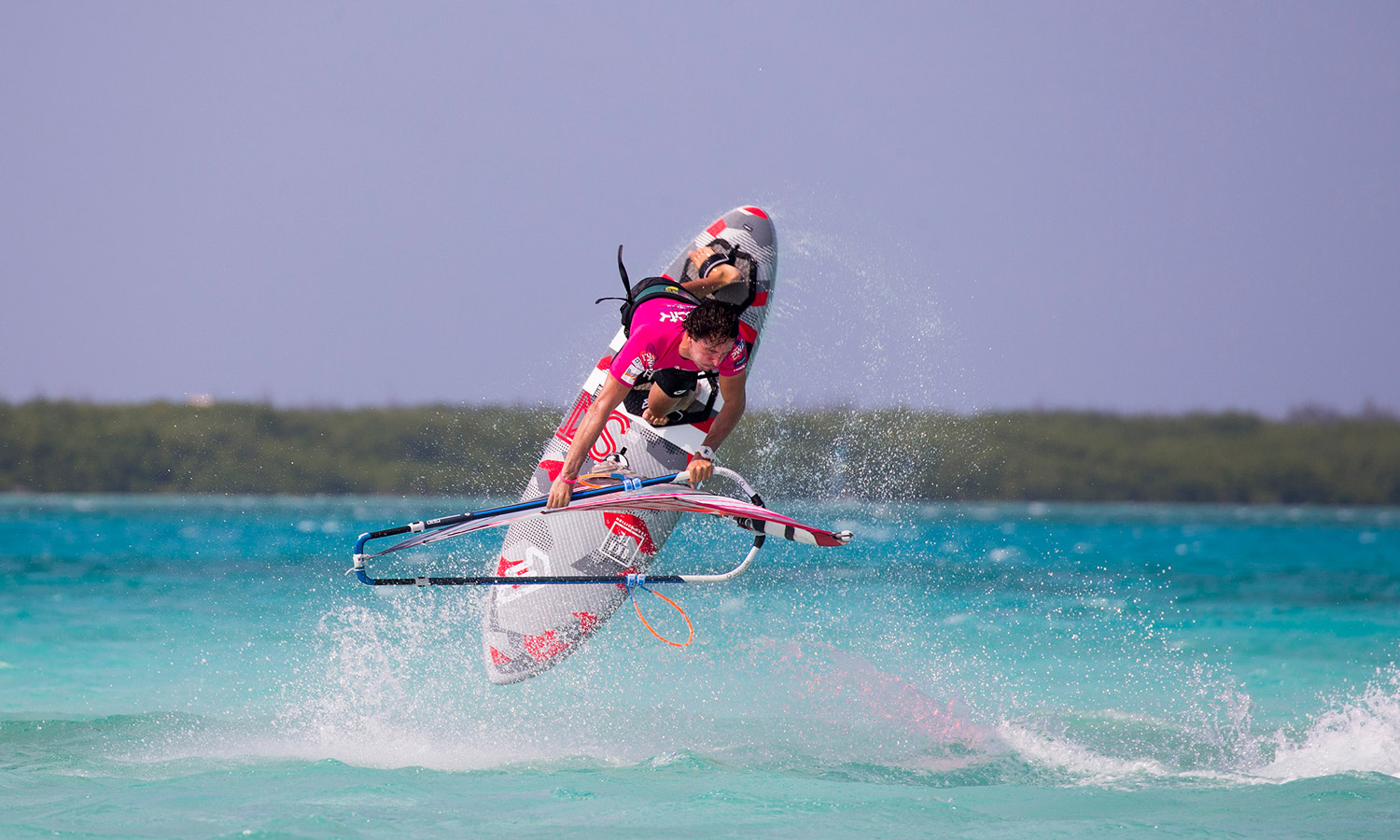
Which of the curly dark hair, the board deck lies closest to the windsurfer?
the curly dark hair

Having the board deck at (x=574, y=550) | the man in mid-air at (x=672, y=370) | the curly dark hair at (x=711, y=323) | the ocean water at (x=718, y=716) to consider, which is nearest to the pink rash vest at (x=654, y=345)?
the man in mid-air at (x=672, y=370)

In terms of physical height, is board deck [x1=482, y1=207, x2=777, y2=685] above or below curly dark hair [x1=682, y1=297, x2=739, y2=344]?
below

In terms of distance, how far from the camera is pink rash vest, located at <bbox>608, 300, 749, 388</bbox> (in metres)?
7.46

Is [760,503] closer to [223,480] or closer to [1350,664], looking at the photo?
[1350,664]

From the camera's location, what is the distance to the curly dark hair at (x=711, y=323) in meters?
6.99

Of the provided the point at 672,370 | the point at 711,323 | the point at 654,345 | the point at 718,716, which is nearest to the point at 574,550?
the point at 672,370

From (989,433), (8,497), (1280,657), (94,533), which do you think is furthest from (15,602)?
(8,497)

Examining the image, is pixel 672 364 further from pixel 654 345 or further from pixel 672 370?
pixel 654 345

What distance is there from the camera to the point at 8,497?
10256cm

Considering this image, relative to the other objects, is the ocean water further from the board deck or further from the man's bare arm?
the man's bare arm

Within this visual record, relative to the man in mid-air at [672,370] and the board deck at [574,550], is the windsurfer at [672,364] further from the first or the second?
the board deck at [574,550]

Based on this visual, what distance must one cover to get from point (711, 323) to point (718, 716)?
14.7ft

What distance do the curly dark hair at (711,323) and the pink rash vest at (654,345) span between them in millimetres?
343

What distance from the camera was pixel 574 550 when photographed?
8859 mm
